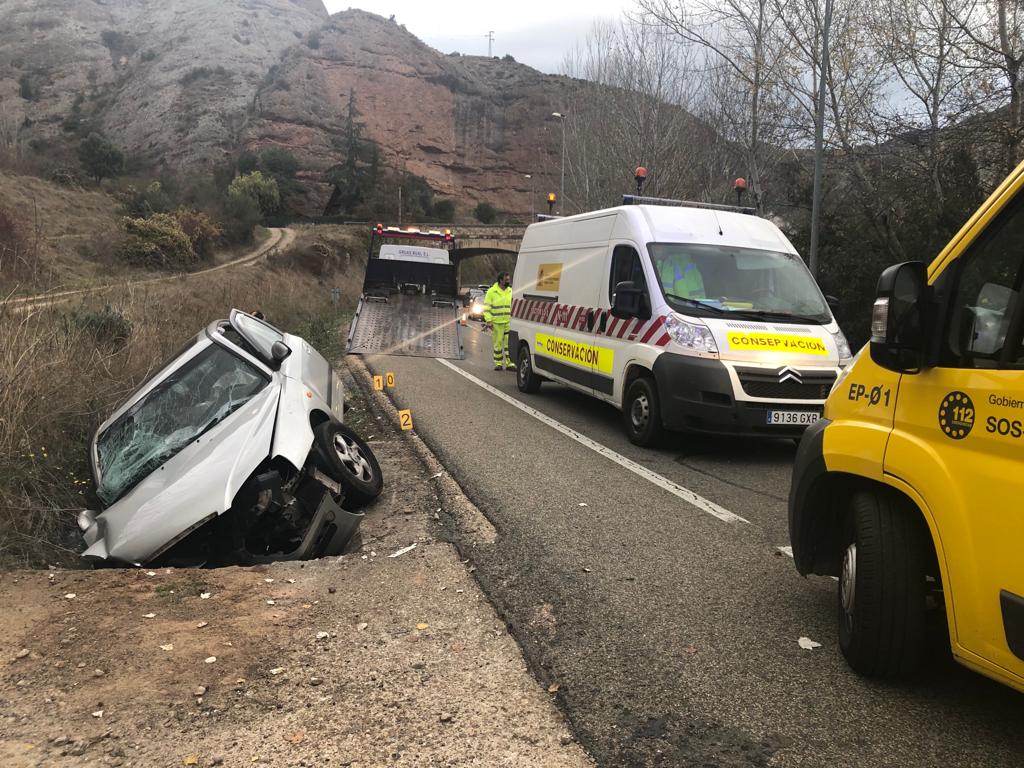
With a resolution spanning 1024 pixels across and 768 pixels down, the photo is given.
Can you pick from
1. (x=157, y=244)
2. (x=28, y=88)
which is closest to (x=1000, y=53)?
(x=157, y=244)

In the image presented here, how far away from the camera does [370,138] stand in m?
92.3

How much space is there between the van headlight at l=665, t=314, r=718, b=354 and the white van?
0.01 m

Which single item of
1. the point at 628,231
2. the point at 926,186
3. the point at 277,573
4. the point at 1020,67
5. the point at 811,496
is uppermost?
the point at 1020,67

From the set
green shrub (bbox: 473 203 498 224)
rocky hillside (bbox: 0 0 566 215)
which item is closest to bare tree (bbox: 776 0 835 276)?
rocky hillside (bbox: 0 0 566 215)

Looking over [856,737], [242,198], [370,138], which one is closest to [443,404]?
[856,737]

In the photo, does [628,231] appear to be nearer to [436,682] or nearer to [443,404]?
[443,404]

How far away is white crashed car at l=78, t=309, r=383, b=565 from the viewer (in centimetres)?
456

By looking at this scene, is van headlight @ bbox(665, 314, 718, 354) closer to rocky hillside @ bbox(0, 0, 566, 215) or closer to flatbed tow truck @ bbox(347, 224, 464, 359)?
flatbed tow truck @ bbox(347, 224, 464, 359)

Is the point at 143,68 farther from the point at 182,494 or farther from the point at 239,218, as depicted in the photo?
the point at 182,494

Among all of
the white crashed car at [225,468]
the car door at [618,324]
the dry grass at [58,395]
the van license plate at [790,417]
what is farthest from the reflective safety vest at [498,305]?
the white crashed car at [225,468]

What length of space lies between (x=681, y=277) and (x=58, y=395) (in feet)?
18.6

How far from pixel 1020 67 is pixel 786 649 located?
14.1 meters

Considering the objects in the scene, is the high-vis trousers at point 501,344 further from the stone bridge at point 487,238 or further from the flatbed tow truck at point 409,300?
the stone bridge at point 487,238

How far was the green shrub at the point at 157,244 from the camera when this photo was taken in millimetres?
36888
